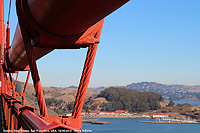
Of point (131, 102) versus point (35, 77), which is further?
point (131, 102)

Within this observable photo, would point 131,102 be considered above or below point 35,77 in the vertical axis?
below

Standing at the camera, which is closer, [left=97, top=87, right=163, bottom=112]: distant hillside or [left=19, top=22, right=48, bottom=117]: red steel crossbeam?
[left=19, top=22, right=48, bottom=117]: red steel crossbeam

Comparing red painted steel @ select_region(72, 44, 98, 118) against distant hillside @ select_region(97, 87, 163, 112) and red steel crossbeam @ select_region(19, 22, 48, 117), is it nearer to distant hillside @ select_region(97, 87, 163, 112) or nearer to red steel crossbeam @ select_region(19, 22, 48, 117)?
red steel crossbeam @ select_region(19, 22, 48, 117)

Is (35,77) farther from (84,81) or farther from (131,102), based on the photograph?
(131,102)

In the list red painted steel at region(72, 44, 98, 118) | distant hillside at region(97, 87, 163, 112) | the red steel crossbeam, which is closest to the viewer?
the red steel crossbeam

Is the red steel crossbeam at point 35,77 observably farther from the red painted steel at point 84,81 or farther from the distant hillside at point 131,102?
the distant hillside at point 131,102

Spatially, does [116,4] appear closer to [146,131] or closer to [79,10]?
[79,10]

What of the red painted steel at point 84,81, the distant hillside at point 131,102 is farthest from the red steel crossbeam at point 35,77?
the distant hillside at point 131,102

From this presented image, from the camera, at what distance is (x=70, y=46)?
2.47m

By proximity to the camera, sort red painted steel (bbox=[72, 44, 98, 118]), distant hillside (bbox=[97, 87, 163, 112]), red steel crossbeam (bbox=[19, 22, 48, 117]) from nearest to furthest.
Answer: red steel crossbeam (bbox=[19, 22, 48, 117])
red painted steel (bbox=[72, 44, 98, 118])
distant hillside (bbox=[97, 87, 163, 112])

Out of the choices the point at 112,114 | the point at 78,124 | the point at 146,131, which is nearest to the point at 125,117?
the point at 112,114

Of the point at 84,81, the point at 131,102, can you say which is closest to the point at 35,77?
the point at 84,81

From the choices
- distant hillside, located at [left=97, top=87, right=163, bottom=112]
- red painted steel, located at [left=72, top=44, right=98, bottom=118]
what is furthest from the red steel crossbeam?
distant hillside, located at [left=97, top=87, right=163, bottom=112]

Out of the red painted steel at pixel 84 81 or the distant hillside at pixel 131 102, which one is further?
the distant hillside at pixel 131 102
